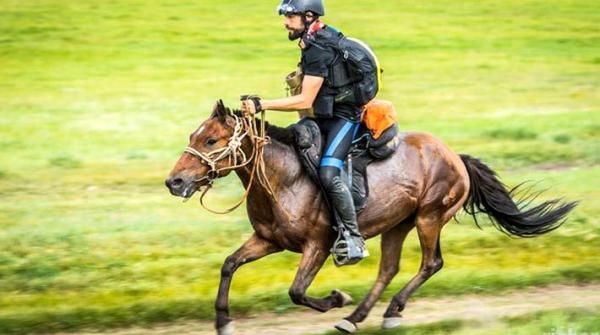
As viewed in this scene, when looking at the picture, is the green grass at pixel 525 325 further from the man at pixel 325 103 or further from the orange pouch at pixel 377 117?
the orange pouch at pixel 377 117

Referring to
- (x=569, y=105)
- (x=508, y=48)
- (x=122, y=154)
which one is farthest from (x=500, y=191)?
(x=508, y=48)

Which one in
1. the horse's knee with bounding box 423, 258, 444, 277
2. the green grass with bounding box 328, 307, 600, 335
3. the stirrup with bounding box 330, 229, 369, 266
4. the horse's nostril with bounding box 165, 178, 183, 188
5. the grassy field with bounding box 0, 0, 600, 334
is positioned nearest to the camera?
the horse's nostril with bounding box 165, 178, 183, 188

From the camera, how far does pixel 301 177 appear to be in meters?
11.2

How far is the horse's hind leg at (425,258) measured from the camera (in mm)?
11852

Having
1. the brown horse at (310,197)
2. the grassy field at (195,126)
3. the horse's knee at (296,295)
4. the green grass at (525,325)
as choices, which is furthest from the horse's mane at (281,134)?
the grassy field at (195,126)

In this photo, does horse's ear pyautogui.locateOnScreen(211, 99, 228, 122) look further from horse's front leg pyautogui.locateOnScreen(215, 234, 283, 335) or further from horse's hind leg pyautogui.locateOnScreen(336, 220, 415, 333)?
horse's hind leg pyautogui.locateOnScreen(336, 220, 415, 333)

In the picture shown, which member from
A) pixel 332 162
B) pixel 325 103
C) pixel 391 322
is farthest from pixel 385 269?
pixel 325 103

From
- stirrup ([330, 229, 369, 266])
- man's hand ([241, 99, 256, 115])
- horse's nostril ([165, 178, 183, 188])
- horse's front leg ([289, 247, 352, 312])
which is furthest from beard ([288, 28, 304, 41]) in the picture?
horse's front leg ([289, 247, 352, 312])

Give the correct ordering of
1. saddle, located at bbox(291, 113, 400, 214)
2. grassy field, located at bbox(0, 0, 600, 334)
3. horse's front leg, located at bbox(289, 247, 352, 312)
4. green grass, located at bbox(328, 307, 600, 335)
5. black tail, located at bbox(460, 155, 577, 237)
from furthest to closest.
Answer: grassy field, located at bbox(0, 0, 600, 334) → black tail, located at bbox(460, 155, 577, 237) → green grass, located at bbox(328, 307, 600, 335) → saddle, located at bbox(291, 113, 400, 214) → horse's front leg, located at bbox(289, 247, 352, 312)

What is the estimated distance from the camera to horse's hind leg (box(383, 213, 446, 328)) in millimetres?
11852

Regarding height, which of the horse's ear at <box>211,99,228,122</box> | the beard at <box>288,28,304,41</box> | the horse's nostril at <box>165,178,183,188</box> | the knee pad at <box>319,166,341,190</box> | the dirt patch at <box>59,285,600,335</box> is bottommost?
the dirt patch at <box>59,285,600,335</box>

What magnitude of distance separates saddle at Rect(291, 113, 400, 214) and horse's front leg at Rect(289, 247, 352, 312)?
22.9 inches

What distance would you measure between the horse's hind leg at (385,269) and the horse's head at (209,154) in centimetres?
181

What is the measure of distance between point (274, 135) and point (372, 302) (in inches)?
70.5
